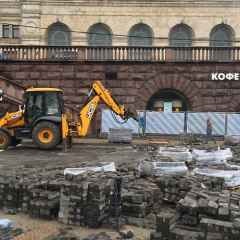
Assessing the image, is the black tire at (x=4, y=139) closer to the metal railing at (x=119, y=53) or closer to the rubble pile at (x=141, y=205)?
the metal railing at (x=119, y=53)

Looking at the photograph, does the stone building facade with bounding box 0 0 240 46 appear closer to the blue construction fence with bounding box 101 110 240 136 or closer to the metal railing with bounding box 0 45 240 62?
the metal railing with bounding box 0 45 240 62

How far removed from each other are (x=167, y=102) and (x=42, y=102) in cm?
1246

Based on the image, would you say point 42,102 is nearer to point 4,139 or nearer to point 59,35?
point 4,139

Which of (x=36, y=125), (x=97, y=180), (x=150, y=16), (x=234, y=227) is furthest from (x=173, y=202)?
(x=150, y=16)

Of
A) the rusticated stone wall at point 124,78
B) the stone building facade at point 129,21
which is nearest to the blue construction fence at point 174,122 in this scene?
the rusticated stone wall at point 124,78

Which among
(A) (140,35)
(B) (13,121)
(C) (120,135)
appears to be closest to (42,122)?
(B) (13,121)

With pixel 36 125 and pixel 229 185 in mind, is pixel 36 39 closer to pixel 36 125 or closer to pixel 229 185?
pixel 36 125

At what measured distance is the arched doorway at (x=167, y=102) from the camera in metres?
33.2

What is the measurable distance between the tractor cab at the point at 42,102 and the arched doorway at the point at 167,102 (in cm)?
1115

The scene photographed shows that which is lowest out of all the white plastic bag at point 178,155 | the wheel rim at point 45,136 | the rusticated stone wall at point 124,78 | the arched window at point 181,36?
the white plastic bag at point 178,155

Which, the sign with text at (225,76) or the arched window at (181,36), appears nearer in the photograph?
the sign with text at (225,76)

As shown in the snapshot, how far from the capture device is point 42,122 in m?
22.8

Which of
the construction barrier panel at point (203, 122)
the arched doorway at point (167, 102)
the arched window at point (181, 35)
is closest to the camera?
the construction barrier panel at point (203, 122)

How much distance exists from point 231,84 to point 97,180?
876 inches
